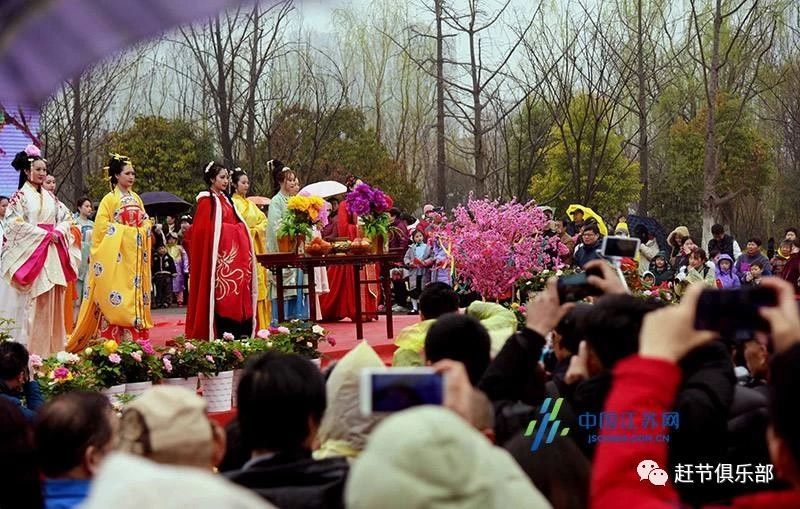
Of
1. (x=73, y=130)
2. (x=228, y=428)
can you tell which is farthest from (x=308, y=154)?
(x=228, y=428)

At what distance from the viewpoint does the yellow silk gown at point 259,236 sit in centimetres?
1093

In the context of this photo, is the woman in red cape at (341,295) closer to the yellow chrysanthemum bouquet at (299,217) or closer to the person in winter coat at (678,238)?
the yellow chrysanthemum bouquet at (299,217)

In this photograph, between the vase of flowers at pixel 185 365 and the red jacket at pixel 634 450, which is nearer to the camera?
the red jacket at pixel 634 450

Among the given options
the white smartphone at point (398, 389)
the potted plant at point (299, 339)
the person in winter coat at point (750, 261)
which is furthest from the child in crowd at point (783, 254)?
the white smartphone at point (398, 389)

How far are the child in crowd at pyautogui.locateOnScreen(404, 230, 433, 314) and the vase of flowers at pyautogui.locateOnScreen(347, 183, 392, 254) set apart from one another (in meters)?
5.61

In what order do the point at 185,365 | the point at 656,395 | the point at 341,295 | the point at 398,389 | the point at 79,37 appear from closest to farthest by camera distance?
the point at 79,37
the point at 398,389
the point at 656,395
the point at 185,365
the point at 341,295

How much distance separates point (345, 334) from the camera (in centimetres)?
1140

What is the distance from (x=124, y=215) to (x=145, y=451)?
7.80m

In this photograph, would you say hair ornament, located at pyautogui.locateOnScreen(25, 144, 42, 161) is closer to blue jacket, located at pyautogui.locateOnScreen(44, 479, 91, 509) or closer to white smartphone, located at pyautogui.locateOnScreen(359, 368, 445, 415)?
blue jacket, located at pyautogui.locateOnScreen(44, 479, 91, 509)

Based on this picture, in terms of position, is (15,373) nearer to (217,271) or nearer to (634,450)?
(634,450)

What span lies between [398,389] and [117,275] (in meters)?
8.40

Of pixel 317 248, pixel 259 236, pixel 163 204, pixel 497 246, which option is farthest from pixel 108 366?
pixel 163 204

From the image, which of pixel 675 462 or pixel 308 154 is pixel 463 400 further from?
pixel 308 154

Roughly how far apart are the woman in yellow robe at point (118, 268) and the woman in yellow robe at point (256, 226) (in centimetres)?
104
